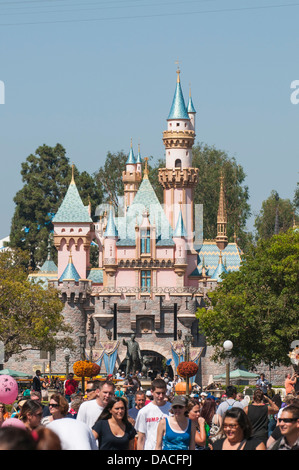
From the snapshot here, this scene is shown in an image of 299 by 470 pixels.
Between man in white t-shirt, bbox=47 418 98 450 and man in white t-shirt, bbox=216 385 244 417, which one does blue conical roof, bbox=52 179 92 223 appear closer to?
man in white t-shirt, bbox=216 385 244 417

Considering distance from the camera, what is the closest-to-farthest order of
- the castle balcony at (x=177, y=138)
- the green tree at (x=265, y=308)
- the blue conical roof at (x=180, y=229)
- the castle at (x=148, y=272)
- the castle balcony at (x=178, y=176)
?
the green tree at (x=265, y=308)
the castle at (x=148, y=272)
the blue conical roof at (x=180, y=229)
the castle balcony at (x=178, y=176)
the castle balcony at (x=177, y=138)

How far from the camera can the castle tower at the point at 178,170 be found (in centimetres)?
7988

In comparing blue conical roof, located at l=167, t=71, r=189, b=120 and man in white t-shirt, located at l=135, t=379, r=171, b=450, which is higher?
blue conical roof, located at l=167, t=71, r=189, b=120

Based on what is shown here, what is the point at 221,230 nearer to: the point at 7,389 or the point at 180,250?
the point at 180,250

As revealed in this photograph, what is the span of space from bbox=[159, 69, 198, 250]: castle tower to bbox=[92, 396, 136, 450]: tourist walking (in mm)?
66891

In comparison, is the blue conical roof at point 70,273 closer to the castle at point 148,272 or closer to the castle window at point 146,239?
the castle at point 148,272

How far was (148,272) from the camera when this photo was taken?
3029 inches

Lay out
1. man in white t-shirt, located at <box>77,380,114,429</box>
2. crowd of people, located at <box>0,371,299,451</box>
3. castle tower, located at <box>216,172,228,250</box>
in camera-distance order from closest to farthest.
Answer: crowd of people, located at <box>0,371,299,451</box> → man in white t-shirt, located at <box>77,380,114,429</box> → castle tower, located at <box>216,172,228,250</box>

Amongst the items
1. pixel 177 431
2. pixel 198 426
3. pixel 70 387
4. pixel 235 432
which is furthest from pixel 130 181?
pixel 235 432

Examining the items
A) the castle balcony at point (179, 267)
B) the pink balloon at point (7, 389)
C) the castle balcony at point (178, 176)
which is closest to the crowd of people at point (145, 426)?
Answer: the pink balloon at point (7, 389)

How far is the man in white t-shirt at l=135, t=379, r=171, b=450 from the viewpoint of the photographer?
1369cm

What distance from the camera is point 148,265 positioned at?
7681 cm

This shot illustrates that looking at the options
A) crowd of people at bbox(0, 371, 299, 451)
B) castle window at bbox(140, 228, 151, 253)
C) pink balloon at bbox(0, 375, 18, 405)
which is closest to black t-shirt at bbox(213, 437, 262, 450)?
crowd of people at bbox(0, 371, 299, 451)

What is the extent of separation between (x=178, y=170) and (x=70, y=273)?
10267mm
